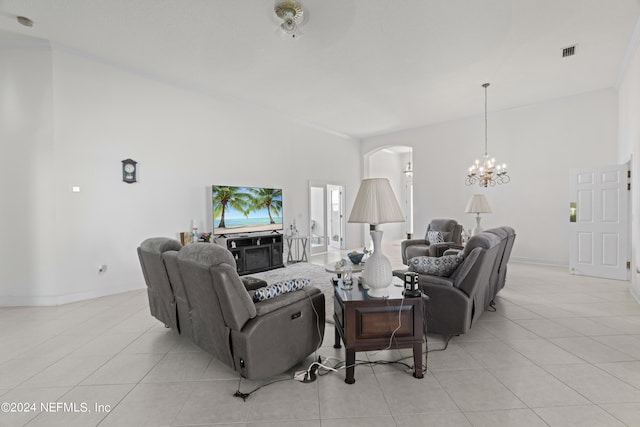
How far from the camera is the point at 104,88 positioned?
13.7 ft

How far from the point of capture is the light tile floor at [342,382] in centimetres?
173

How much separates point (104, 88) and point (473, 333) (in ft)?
18.7

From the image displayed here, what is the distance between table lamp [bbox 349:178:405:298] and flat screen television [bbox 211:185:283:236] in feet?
12.0

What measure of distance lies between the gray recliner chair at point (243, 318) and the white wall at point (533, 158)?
18.8ft

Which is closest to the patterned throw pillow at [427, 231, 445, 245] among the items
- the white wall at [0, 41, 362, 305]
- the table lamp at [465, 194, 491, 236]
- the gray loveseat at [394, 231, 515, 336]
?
the table lamp at [465, 194, 491, 236]

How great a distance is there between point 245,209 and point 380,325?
13.7ft

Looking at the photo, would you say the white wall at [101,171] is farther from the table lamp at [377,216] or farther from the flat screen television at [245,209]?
the table lamp at [377,216]

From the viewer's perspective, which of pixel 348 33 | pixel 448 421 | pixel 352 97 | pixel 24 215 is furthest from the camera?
pixel 352 97

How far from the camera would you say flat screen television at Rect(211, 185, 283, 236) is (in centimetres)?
527

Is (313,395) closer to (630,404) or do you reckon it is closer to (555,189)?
(630,404)

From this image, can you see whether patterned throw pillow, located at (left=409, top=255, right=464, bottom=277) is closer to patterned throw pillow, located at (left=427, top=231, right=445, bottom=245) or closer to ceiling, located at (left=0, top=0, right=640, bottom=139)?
ceiling, located at (left=0, top=0, right=640, bottom=139)

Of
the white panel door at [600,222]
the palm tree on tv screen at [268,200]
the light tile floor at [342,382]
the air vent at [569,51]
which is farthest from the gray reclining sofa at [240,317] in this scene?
the white panel door at [600,222]

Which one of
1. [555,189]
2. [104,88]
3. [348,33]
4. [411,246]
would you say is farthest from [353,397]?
[555,189]

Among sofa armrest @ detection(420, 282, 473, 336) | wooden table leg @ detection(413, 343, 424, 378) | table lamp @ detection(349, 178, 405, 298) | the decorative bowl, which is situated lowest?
wooden table leg @ detection(413, 343, 424, 378)
